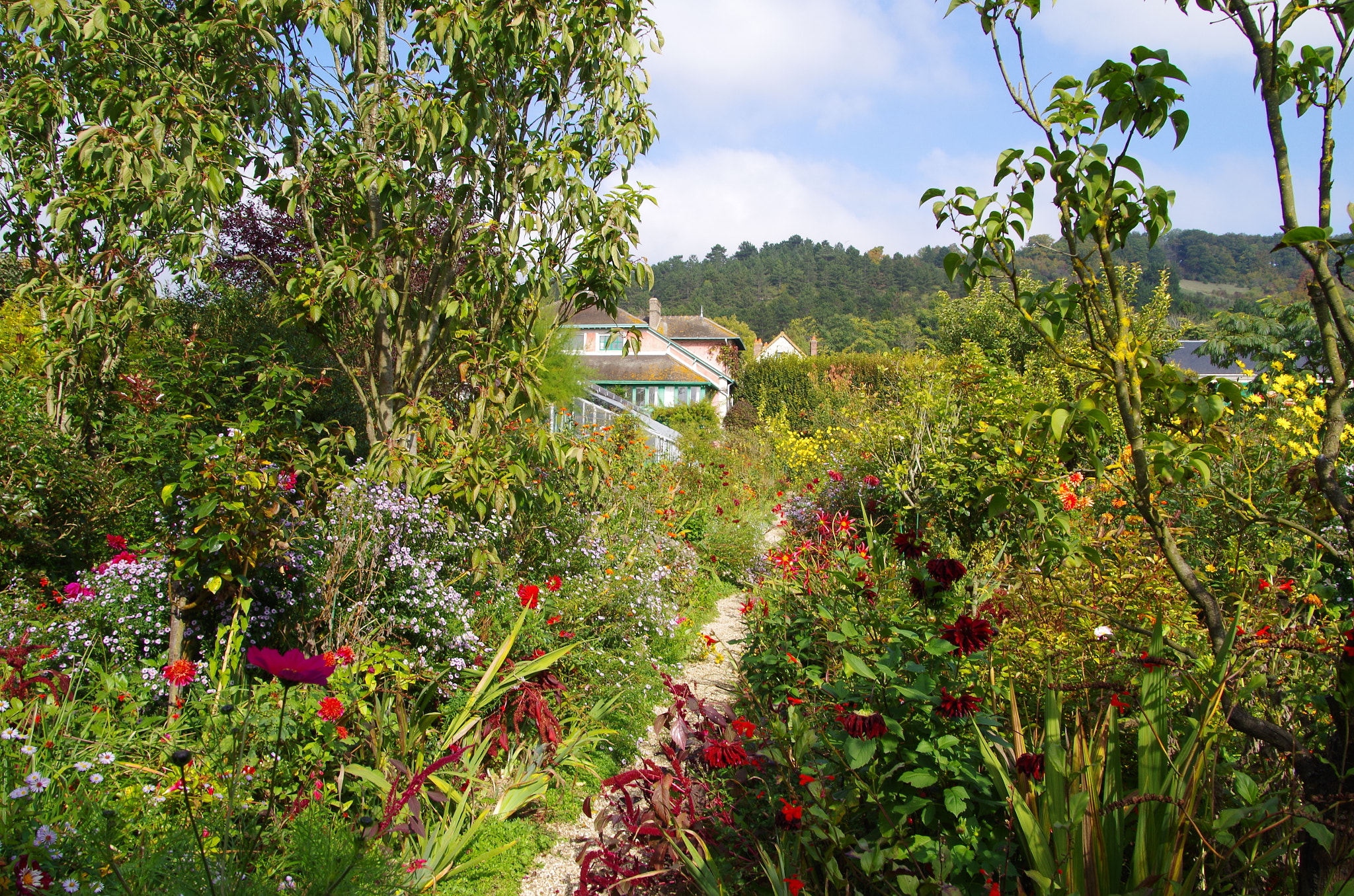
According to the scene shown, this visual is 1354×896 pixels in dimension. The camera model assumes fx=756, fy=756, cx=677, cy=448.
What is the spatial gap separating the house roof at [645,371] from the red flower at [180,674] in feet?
95.8

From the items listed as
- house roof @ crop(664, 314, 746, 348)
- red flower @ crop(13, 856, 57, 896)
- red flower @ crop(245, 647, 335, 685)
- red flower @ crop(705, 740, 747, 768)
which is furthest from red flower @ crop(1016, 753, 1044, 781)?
house roof @ crop(664, 314, 746, 348)

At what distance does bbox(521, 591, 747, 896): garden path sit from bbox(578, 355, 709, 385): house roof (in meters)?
26.0

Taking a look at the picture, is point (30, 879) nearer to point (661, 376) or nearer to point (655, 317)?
point (661, 376)

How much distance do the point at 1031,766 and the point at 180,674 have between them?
8.67 feet

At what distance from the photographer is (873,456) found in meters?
6.91

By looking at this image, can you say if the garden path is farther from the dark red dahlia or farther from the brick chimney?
the brick chimney

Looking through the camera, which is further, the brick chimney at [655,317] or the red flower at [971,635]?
the brick chimney at [655,317]

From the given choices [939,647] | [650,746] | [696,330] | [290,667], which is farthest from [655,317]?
[290,667]

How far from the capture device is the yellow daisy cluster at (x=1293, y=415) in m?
4.47

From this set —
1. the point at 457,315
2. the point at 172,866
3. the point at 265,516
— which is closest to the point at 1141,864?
the point at 172,866

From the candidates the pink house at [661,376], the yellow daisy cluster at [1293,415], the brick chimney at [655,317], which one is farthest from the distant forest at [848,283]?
the yellow daisy cluster at [1293,415]

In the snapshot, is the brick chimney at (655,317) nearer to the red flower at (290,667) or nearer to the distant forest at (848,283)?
the distant forest at (848,283)

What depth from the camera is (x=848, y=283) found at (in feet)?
298

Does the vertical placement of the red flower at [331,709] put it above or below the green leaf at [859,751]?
below
